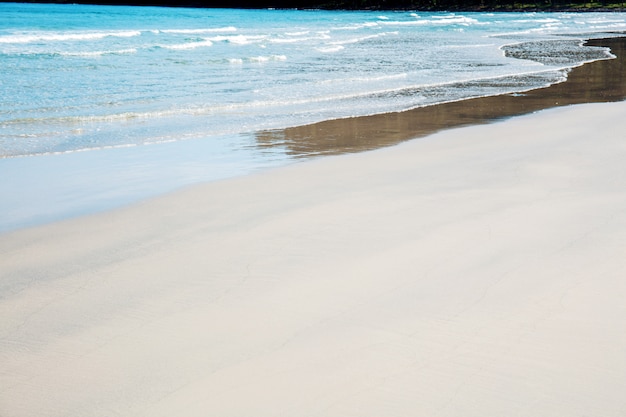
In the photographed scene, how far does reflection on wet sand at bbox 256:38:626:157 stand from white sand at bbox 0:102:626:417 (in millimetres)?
2533

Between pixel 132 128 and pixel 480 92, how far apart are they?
7718 millimetres

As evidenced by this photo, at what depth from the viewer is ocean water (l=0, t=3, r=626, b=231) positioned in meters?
7.43

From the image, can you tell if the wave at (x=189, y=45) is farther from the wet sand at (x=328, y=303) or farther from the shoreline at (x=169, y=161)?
the wet sand at (x=328, y=303)

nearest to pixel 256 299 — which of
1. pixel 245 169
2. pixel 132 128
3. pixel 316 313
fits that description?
pixel 316 313

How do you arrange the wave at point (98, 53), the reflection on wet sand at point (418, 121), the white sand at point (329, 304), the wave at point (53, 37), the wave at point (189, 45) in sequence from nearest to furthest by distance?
the white sand at point (329, 304) < the reflection on wet sand at point (418, 121) < the wave at point (98, 53) < the wave at point (189, 45) < the wave at point (53, 37)

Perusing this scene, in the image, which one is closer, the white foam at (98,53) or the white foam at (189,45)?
the white foam at (98,53)

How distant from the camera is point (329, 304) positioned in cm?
397

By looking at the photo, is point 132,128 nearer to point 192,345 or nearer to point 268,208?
point 268,208

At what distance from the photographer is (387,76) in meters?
18.6

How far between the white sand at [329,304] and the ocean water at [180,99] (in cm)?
145

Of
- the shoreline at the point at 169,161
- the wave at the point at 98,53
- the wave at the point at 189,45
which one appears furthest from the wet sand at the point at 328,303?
the wave at the point at 189,45

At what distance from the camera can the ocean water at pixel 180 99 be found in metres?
7.43

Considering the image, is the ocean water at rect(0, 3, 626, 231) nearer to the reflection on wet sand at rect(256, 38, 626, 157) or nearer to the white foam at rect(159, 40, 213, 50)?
the white foam at rect(159, 40, 213, 50)

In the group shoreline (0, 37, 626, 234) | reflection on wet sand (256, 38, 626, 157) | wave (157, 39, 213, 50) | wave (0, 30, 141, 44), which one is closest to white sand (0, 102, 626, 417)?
shoreline (0, 37, 626, 234)
